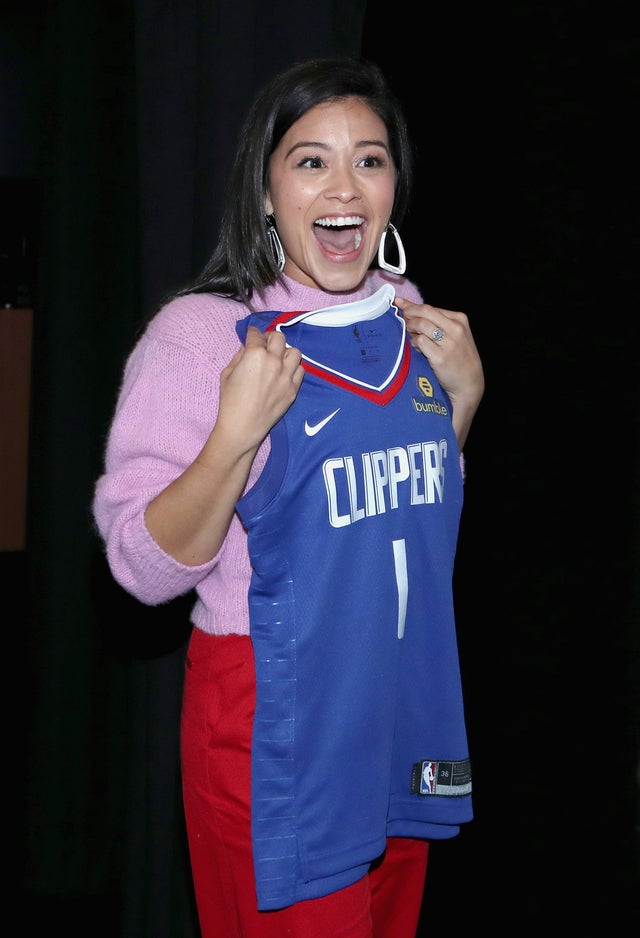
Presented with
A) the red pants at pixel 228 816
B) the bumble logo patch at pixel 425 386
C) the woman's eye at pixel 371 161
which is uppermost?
the woman's eye at pixel 371 161

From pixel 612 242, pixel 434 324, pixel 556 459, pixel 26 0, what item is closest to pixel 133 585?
pixel 434 324

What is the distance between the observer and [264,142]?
4.38 ft

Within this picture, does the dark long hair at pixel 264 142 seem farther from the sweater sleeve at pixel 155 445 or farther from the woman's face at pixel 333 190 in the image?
the sweater sleeve at pixel 155 445

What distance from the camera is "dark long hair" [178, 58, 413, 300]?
132 centimetres

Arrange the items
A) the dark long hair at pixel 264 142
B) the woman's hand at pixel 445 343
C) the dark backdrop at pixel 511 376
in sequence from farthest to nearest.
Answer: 1. the dark backdrop at pixel 511 376
2. the woman's hand at pixel 445 343
3. the dark long hair at pixel 264 142

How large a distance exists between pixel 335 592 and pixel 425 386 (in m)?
0.30

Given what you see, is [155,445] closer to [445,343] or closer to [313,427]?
[313,427]

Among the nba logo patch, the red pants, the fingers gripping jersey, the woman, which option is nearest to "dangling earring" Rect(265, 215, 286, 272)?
the woman

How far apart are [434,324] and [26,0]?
3911 millimetres

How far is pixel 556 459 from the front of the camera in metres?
1.76

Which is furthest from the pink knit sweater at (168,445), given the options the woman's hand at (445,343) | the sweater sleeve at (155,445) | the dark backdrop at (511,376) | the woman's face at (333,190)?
the dark backdrop at (511,376)

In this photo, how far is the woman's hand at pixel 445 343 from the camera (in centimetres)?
142

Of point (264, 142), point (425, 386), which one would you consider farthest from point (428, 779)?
point (264, 142)

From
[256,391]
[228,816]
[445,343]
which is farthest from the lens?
[445,343]
